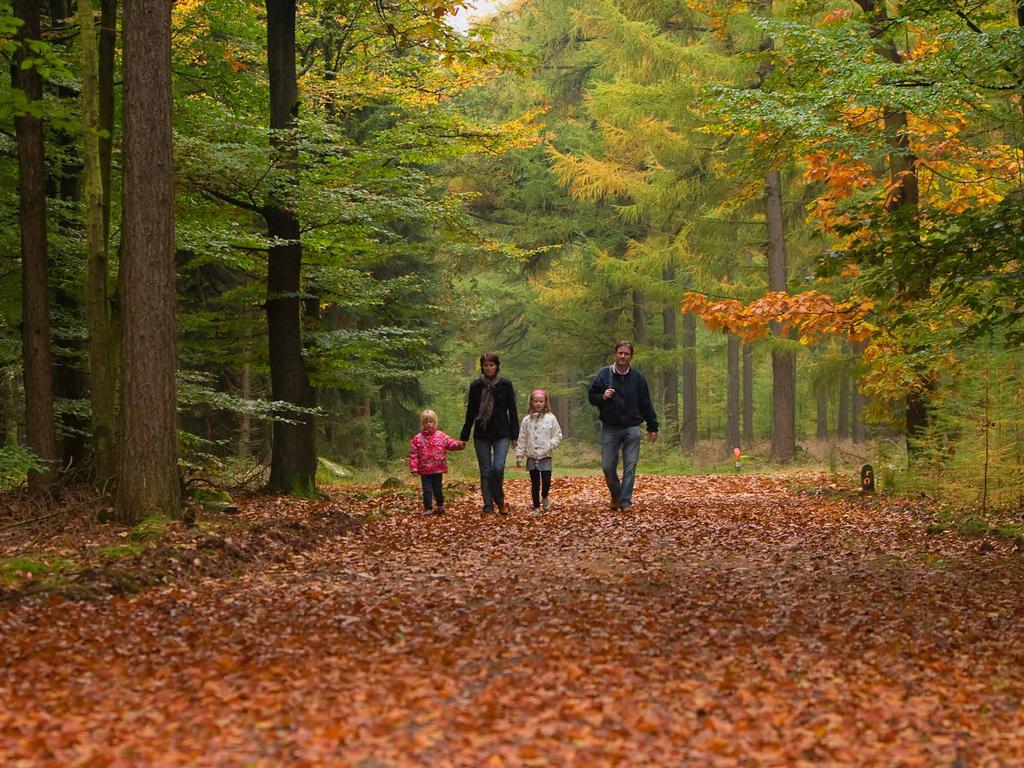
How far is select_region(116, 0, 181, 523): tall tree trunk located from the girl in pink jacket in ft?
12.6

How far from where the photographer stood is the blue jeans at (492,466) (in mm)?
13523

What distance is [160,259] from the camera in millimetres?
10070

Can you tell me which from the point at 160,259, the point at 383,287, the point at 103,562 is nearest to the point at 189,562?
the point at 103,562

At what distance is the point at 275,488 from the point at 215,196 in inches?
160

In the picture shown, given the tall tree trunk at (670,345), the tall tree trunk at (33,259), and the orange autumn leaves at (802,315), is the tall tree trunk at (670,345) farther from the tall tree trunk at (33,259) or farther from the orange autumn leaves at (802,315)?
the tall tree trunk at (33,259)

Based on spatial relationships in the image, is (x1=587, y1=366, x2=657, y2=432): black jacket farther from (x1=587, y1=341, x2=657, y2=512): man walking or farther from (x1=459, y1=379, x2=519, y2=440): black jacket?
(x1=459, y1=379, x2=519, y2=440): black jacket

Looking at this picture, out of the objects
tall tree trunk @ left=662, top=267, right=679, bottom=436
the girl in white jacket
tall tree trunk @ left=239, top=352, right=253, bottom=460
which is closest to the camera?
the girl in white jacket

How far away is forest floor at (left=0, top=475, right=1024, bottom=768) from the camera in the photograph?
4777 mm

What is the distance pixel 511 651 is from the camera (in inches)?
249

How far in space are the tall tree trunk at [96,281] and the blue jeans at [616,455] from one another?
589 centimetres

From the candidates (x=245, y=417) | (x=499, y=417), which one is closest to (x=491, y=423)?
(x=499, y=417)

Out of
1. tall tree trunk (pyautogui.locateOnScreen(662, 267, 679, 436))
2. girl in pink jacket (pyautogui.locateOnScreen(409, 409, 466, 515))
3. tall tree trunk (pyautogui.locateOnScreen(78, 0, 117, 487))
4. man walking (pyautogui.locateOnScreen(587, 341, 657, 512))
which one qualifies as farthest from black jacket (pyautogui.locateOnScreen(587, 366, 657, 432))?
tall tree trunk (pyautogui.locateOnScreen(662, 267, 679, 436))

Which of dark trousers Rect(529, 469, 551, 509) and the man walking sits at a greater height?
the man walking

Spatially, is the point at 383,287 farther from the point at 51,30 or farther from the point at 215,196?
the point at 51,30
